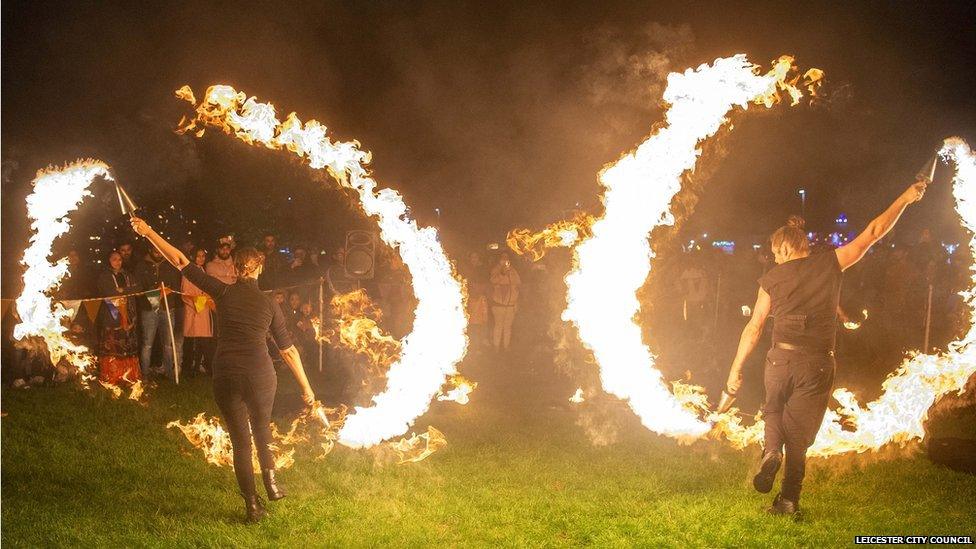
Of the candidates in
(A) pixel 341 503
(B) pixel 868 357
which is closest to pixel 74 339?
(A) pixel 341 503

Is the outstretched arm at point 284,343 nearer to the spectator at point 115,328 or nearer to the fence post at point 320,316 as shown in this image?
the spectator at point 115,328

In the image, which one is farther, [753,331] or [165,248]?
[753,331]

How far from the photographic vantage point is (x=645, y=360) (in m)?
7.13

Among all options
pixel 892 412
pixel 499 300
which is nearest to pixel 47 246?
pixel 499 300

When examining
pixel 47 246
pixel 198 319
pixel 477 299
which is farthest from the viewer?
pixel 477 299

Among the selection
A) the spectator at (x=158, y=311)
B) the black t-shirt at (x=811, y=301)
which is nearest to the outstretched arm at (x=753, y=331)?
the black t-shirt at (x=811, y=301)

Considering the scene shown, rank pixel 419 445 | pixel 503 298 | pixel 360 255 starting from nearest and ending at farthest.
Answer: pixel 419 445 < pixel 360 255 < pixel 503 298

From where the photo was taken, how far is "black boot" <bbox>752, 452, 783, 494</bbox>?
593 cm

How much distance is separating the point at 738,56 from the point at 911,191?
200cm

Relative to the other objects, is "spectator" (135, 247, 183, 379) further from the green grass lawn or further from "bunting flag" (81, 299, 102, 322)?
the green grass lawn

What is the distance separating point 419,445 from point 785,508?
150 inches

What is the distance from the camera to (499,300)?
1454 centimetres

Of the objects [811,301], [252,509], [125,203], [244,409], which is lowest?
[252,509]

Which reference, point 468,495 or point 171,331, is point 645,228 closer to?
point 468,495
